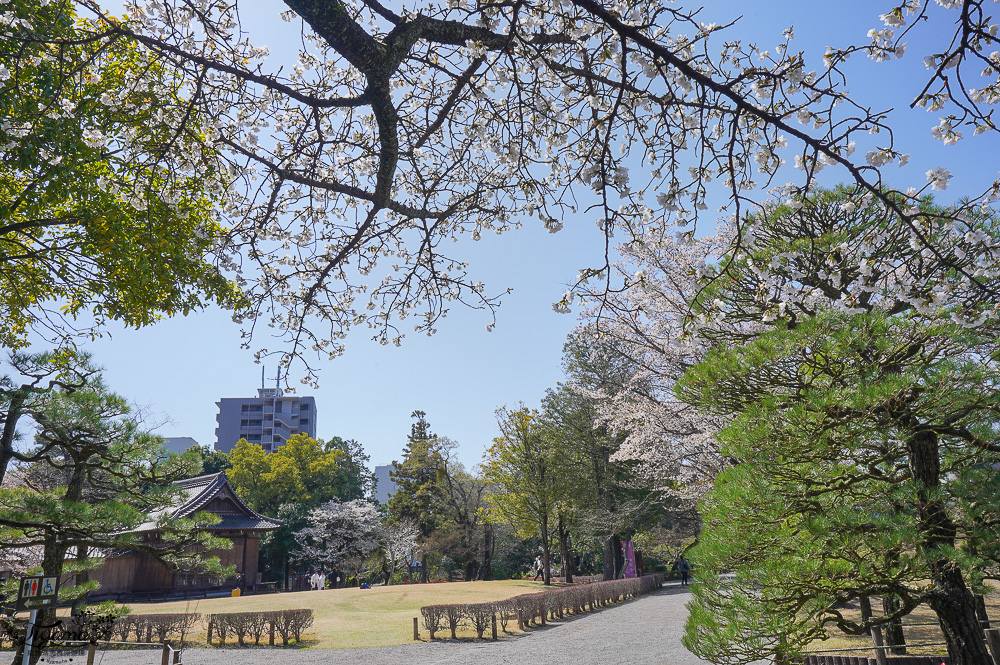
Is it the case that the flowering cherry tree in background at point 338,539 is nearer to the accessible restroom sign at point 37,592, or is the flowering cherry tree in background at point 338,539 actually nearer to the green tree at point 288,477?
the green tree at point 288,477

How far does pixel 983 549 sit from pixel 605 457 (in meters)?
22.3

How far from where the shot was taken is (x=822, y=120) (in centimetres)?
304

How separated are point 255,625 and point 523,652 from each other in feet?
22.0

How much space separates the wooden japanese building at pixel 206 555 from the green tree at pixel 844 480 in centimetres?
1993

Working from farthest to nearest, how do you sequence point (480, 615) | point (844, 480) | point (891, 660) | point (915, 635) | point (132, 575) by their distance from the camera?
point (132, 575) < point (480, 615) < point (915, 635) < point (891, 660) < point (844, 480)

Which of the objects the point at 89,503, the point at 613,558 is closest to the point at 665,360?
the point at 89,503

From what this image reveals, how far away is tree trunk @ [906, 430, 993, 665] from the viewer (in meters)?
4.41

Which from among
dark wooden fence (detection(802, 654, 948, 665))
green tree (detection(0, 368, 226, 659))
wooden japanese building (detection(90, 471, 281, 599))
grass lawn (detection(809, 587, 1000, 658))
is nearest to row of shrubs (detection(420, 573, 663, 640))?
green tree (detection(0, 368, 226, 659))

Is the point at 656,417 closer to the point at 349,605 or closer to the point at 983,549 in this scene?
the point at 983,549

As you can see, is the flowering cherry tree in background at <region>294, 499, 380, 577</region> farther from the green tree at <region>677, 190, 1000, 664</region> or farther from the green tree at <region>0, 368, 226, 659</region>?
the green tree at <region>677, 190, 1000, 664</region>

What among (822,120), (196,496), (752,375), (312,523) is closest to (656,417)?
(752,375)

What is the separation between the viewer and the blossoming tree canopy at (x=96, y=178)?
4191 millimetres

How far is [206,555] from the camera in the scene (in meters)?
22.3

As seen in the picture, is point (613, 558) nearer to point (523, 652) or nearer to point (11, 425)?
point (523, 652)
